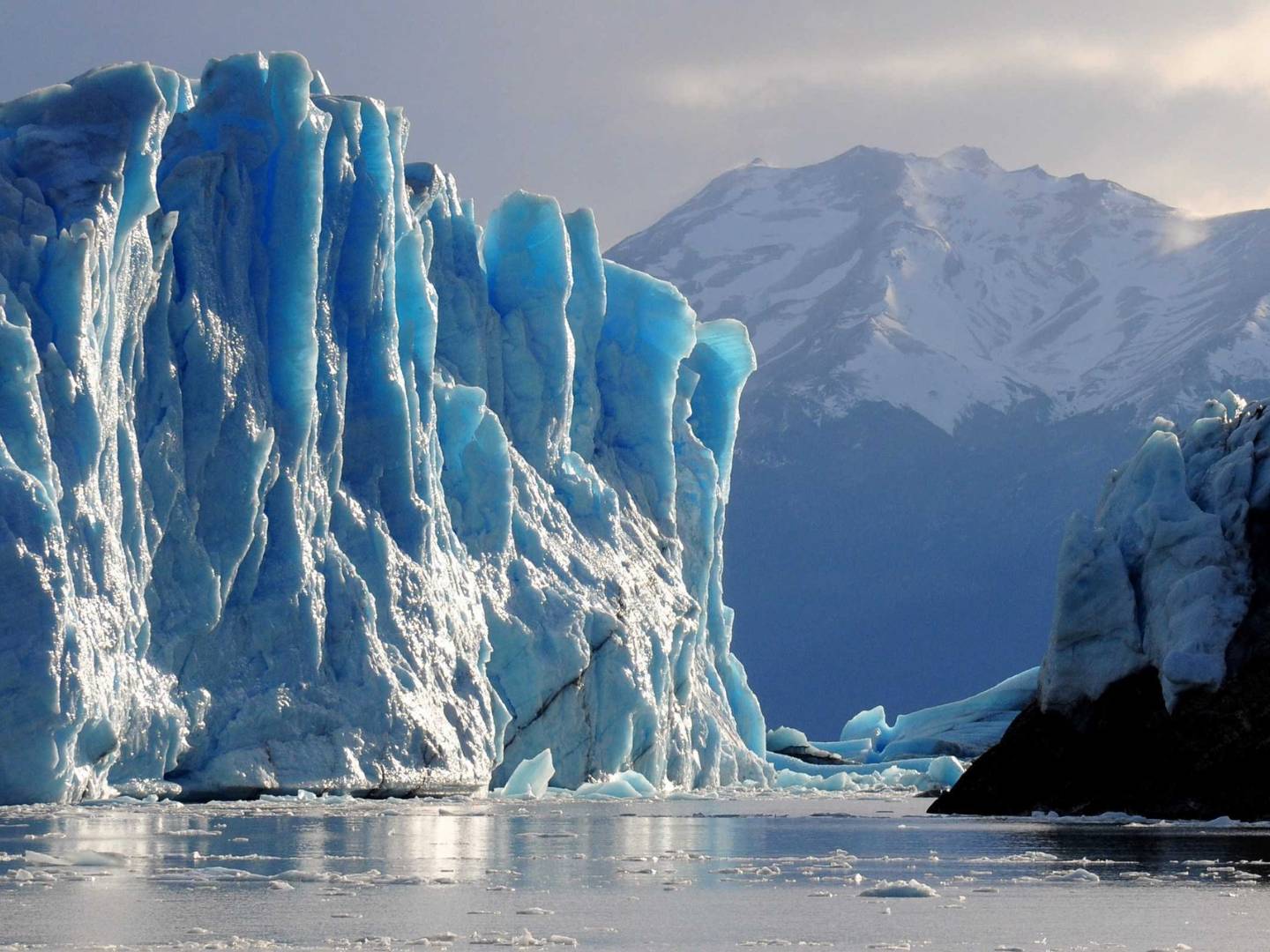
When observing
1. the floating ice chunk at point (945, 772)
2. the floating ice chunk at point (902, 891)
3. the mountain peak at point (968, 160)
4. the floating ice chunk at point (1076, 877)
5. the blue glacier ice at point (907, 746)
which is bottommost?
the floating ice chunk at point (902, 891)

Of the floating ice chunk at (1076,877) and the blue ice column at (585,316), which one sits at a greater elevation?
the blue ice column at (585,316)

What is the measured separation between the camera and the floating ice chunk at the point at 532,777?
26609mm

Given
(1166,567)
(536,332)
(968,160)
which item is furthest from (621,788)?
(968,160)

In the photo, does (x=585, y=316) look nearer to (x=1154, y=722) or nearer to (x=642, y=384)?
(x=642, y=384)

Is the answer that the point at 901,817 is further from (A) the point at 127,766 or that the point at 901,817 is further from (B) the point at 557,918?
(B) the point at 557,918

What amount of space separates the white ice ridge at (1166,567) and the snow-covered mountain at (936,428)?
236ft

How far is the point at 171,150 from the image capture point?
2380 centimetres

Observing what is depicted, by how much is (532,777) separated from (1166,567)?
10083 millimetres

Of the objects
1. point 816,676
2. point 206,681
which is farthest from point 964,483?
point 206,681

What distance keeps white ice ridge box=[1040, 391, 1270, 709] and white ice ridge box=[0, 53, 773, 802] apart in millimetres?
7993

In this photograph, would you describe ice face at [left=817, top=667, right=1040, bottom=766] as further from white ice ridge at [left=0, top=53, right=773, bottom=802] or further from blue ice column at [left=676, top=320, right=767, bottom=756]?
white ice ridge at [left=0, top=53, right=773, bottom=802]

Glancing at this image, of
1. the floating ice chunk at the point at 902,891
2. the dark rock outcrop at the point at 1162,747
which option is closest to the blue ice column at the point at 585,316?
the dark rock outcrop at the point at 1162,747

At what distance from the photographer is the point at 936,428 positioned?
95875 millimetres

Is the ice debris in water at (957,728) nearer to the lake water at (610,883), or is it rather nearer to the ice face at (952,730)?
the ice face at (952,730)
